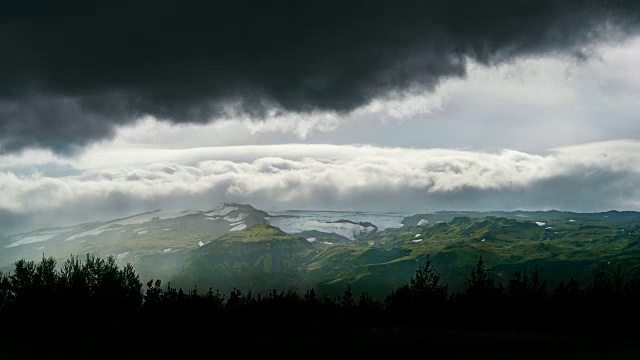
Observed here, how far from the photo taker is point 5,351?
Answer: 65.1 meters

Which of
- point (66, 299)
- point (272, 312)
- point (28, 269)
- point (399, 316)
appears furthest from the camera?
point (28, 269)

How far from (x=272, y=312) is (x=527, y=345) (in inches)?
1231

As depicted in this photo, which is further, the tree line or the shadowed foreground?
the tree line

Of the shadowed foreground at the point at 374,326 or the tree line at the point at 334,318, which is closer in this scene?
the shadowed foreground at the point at 374,326

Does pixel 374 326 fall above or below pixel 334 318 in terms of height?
below

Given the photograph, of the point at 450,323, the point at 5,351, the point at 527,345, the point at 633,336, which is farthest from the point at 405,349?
the point at 5,351

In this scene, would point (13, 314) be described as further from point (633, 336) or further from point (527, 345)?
point (633, 336)

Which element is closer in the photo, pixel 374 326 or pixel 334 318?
pixel 374 326

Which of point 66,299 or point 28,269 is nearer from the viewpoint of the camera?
point 66,299

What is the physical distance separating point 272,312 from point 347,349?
18.9 meters

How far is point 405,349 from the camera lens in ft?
190

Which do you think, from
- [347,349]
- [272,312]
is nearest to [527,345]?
[347,349]

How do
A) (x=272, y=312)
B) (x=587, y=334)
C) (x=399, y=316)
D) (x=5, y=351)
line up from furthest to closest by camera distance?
(x=399, y=316) < (x=272, y=312) < (x=587, y=334) < (x=5, y=351)

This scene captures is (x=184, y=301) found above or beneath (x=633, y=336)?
above
